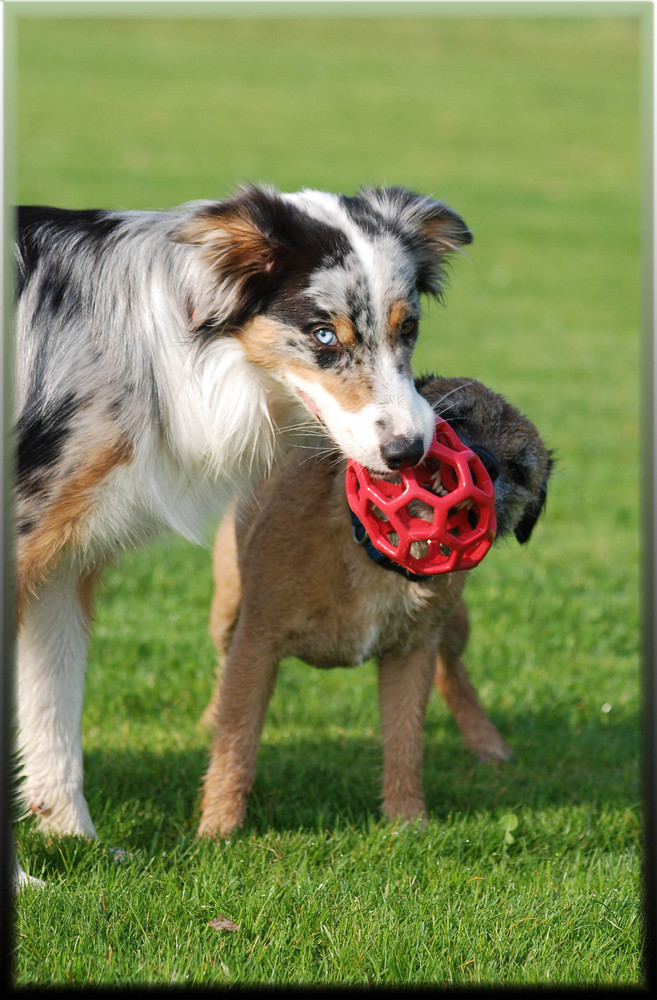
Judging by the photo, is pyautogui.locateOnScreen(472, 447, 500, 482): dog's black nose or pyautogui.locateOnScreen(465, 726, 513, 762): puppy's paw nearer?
pyautogui.locateOnScreen(472, 447, 500, 482): dog's black nose

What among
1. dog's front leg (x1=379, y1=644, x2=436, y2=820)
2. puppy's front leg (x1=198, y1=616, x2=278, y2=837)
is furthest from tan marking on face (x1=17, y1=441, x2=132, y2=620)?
dog's front leg (x1=379, y1=644, x2=436, y2=820)

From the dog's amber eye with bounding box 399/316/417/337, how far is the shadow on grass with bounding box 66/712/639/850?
1658 millimetres

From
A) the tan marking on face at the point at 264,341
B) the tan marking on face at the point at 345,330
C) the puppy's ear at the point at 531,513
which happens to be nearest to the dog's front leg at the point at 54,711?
the tan marking on face at the point at 264,341

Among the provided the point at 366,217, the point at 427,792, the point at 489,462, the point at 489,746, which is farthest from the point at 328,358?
the point at 489,746

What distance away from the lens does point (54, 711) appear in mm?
3662

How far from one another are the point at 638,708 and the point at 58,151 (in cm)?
1867

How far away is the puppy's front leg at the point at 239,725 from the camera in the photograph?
3652 millimetres

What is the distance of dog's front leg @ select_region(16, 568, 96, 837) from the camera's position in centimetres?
359

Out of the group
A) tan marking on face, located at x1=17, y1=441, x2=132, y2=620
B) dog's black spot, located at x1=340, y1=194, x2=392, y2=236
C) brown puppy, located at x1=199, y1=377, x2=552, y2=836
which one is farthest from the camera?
brown puppy, located at x1=199, y1=377, x2=552, y2=836

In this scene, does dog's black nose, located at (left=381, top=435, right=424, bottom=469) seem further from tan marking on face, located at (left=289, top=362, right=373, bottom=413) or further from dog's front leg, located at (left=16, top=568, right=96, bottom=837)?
dog's front leg, located at (left=16, top=568, right=96, bottom=837)

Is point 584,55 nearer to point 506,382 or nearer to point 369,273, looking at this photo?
point 506,382

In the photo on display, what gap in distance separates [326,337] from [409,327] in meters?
0.26

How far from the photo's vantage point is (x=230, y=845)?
3.46 m

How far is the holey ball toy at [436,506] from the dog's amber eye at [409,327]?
0.92 feet
